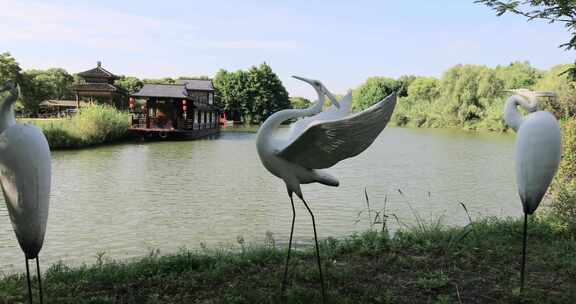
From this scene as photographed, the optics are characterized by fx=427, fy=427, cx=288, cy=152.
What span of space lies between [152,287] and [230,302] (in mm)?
707

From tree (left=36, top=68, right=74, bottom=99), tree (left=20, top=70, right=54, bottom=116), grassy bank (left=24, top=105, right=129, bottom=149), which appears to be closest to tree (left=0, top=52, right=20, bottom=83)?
grassy bank (left=24, top=105, right=129, bottom=149)

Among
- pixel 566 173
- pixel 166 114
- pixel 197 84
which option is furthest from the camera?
pixel 197 84

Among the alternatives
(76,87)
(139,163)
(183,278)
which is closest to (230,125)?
(76,87)

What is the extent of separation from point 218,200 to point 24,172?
22.6 ft

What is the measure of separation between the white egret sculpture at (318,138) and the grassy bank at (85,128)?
16.3m

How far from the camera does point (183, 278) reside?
3.31 m

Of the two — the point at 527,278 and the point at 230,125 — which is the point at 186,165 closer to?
the point at 527,278

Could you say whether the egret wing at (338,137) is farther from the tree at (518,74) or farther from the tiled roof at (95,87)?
the tree at (518,74)

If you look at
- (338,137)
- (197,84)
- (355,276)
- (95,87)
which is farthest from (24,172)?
(197,84)

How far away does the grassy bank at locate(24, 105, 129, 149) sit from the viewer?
1703 centimetres

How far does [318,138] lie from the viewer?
249 cm

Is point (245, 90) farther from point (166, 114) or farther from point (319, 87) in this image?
point (319, 87)

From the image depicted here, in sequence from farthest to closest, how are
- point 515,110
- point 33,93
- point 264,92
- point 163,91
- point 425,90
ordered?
point 425,90 → point 264,92 → point 33,93 → point 163,91 → point 515,110

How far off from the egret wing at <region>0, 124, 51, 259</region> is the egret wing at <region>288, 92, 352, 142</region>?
54.1 inches
